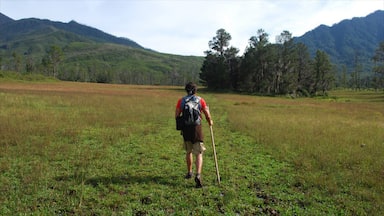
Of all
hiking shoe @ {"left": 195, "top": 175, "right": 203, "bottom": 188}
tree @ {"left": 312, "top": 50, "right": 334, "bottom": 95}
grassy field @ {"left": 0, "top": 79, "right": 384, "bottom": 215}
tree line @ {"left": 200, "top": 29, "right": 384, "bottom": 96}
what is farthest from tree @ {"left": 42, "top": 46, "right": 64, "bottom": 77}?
hiking shoe @ {"left": 195, "top": 175, "right": 203, "bottom": 188}

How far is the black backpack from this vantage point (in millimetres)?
7348

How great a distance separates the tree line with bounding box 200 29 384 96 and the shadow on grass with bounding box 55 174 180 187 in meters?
60.8

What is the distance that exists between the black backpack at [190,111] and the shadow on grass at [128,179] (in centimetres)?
170

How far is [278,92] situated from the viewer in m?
67.0

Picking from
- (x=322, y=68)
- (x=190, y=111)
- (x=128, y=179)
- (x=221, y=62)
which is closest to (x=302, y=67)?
(x=322, y=68)

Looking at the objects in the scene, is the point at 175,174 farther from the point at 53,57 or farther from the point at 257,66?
the point at 53,57

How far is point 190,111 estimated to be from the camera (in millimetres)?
7332

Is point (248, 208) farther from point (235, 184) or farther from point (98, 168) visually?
point (98, 168)

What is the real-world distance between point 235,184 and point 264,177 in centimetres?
113

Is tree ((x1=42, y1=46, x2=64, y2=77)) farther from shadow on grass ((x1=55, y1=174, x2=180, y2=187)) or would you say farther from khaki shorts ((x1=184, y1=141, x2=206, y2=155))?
khaki shorts ((x1=184, y1=141, x2=206, y2=155))

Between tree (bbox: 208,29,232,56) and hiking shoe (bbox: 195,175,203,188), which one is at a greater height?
tree (bbox: 208,29,232,56)

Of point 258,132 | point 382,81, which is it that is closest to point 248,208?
point 258,132

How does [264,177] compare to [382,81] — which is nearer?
[264,177]

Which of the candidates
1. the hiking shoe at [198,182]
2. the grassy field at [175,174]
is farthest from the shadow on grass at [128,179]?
the hiking shoe at [198,182]
